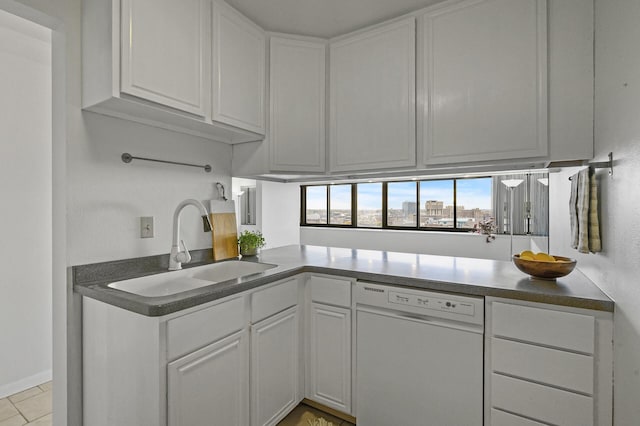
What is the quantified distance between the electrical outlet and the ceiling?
1354mm

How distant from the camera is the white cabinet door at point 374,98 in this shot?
191 centimetres

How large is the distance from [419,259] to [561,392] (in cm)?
101

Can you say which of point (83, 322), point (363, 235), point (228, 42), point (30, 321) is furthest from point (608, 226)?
point (363, 235)

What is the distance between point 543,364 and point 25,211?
321cm

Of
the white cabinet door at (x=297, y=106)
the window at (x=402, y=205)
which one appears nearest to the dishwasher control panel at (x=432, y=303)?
the white cabinet door at (x=297, y=106)

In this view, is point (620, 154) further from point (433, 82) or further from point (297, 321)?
point (297, 321)

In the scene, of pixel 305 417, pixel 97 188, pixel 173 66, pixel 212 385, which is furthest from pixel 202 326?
pixel 173 66

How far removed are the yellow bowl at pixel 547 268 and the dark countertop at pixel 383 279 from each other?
0.04m

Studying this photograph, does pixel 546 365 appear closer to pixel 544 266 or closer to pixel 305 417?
pixel 544 266

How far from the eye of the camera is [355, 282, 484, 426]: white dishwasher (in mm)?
1449

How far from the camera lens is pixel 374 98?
2012 millimetres

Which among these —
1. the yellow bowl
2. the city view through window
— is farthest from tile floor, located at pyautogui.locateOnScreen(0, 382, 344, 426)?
the city view through window

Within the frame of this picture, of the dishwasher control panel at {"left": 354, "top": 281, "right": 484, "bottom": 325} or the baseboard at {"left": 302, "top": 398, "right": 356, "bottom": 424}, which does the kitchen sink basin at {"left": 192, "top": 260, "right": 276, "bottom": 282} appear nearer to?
the dishwasher control panel at {"left": 354, "top": 281, "right": 484, "bottom": 325}

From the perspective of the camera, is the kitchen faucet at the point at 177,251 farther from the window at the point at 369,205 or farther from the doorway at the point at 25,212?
the window at the point at 369,205
